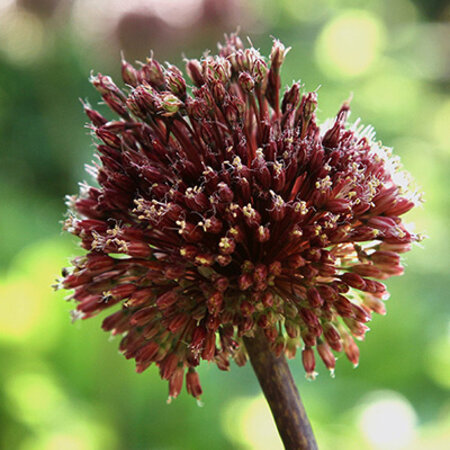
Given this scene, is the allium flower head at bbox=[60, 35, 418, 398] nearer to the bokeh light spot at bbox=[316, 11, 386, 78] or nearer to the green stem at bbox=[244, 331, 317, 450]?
the green stem at bbox=[244, 331, 317, 450]

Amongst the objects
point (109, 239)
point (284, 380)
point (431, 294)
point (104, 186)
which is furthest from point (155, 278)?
point (431, 294)

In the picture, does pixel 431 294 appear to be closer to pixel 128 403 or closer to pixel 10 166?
pixel 128 403

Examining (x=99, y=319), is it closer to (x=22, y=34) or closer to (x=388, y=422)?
(x=388, y=422)

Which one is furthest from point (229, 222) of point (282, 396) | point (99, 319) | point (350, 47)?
point (350, 47)

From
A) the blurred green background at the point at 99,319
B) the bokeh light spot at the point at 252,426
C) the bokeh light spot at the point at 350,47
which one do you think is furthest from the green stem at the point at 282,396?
the bokeh light spot at the point at 350,47

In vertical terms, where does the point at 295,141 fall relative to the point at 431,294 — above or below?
below

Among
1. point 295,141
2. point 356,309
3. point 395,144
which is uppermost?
point 395,144
